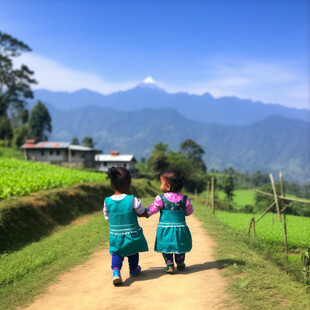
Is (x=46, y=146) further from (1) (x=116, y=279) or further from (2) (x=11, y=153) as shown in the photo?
(1) (x=116, y=279)

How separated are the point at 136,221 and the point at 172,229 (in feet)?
2.28

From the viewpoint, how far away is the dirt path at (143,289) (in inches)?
Result: 204

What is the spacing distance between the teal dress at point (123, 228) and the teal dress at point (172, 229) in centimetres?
43

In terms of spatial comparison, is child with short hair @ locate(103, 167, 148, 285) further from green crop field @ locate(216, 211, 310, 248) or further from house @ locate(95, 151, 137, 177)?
house @ locate(95, 151, 137, 177)

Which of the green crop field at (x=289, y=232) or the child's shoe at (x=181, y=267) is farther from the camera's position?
the green crop field at (x=289, y=232)

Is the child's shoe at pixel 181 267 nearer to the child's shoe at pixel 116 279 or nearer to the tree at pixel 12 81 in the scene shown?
the child's shoe at pixel 116 279

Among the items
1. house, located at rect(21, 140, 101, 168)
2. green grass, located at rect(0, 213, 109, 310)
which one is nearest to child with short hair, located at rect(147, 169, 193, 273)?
green grass, located at rect(0, 213, 109, 310)

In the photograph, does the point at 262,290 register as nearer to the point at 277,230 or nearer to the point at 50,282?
the point at 50,282

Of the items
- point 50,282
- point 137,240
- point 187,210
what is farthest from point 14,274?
point 187,210

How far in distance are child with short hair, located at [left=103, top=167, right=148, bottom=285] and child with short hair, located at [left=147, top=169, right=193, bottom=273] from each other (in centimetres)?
35

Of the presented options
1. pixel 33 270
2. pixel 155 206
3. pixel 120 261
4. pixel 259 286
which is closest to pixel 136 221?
pixel 155 206

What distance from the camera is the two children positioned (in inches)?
232

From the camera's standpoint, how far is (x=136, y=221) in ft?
19.8

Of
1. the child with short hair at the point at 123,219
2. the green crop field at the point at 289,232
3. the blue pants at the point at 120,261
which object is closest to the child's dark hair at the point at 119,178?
the child with short hair at the point at 123,219
